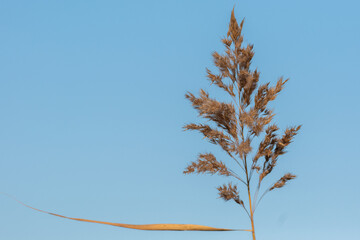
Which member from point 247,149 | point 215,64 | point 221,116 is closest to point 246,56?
point 215,64

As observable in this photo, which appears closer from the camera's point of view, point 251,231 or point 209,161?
point 251,231

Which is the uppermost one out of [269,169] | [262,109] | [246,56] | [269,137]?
[246,56]

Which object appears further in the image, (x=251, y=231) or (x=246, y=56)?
(x=246, y=56)

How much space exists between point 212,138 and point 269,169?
75 cm

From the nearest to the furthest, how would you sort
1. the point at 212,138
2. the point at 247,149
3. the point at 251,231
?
the point at 251,231 → the point at 247,149 → the point at 212,138

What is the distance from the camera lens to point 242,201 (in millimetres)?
4781

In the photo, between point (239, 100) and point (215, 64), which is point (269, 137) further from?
point (215, 64)

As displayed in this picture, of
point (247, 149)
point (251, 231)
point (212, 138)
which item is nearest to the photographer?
point (251, 231)

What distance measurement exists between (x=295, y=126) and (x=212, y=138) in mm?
978

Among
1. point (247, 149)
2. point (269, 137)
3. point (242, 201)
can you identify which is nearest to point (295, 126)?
point (269, 137)

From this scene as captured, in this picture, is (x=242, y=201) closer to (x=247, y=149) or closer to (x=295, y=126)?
(x=247, y=149)

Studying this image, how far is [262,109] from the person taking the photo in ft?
16.1

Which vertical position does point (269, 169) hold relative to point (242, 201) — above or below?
above

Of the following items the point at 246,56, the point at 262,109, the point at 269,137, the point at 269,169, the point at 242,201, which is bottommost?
the point at 242,201
